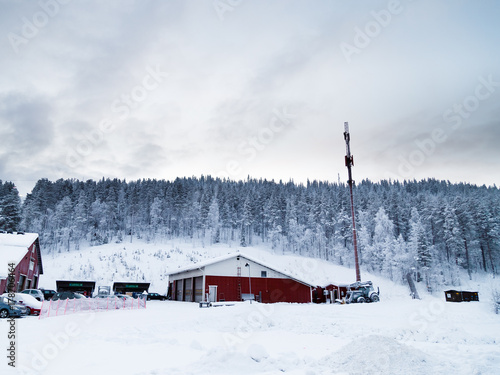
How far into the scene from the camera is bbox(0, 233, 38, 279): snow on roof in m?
35.1

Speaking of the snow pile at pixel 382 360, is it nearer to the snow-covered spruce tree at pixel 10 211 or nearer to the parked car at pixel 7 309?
the parked car at pixel 7 309

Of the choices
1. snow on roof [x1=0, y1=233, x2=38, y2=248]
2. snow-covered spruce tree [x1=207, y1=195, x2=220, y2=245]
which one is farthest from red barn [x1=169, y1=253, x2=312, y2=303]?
snow-covered spruce tree [x1=207, y1=195, x2=220, y2=245]

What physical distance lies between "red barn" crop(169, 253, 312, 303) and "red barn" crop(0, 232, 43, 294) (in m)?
19.1

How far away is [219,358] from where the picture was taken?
403 inches

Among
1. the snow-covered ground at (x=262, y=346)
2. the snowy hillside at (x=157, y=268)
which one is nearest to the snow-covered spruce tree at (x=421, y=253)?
the snowy hillside at (x=157, y=268)

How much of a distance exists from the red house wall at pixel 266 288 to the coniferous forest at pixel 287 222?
32288 mm

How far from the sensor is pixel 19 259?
37.8 metres

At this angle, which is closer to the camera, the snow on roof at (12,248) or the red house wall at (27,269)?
the snow on roof at (12,248)

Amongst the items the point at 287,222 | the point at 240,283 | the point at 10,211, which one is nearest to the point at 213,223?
the point at 287,222

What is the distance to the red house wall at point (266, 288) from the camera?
40.9 m

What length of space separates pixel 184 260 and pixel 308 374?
66967 millimetres

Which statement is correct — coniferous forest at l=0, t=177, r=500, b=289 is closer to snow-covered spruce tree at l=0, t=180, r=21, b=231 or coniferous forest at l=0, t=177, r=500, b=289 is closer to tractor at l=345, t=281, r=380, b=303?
snow-covered spruce tree at l=0, t=180, r=21, b=231

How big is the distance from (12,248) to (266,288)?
30.2 meters

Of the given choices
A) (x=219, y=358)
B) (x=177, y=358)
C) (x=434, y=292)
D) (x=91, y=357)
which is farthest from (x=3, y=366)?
(x=434, y=292)
